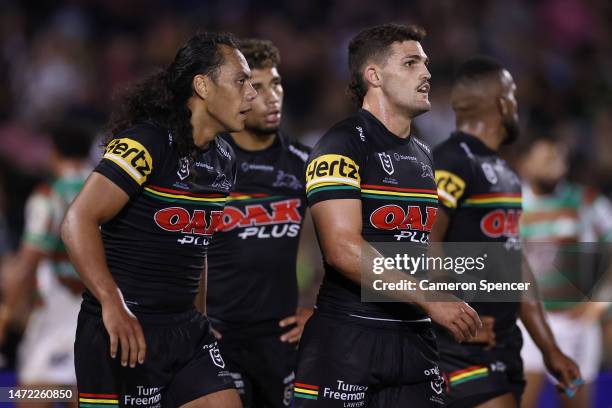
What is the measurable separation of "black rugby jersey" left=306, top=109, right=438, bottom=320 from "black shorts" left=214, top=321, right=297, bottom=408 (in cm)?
116

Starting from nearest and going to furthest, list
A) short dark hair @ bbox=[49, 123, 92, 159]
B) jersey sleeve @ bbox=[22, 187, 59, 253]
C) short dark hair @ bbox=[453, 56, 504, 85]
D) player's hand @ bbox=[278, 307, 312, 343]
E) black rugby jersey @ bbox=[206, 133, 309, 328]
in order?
1. player's hand @ bbox=[278, 307, 312, 343]
2. black rugby jersey @ bbox=[206, 133, 309, 328]
3. short dark hair @ bbox=[453, 56, 504, 85]
4. jersey sleeve @ bbox=[22, 187, 59, 253]
5. short dark hair @ bbox=[49, 123, 92, 159]

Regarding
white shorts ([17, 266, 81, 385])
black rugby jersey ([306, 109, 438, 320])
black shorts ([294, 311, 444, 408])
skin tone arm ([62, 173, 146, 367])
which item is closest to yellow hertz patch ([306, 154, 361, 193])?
black rugby jersey ([306, 109, 438, 320])

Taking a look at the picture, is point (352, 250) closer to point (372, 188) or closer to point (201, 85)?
point (372, 188)

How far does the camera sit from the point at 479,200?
6.00m

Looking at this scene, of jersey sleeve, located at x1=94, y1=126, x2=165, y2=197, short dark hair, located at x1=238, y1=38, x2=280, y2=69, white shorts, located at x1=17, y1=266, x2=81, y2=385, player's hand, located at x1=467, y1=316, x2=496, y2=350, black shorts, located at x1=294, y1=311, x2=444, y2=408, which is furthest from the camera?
white shorts, located at x1=17, y1=266, x2=81, y2=385

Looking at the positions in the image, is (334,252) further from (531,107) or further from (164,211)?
(531,107)

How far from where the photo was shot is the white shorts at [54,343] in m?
8.45

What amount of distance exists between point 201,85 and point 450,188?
168 cm

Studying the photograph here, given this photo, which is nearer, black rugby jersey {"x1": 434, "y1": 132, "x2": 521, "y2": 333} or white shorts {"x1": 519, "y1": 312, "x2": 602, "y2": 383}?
black rugby jersey {"x1": 434, "y1": 132, "x2": 521, "y2": 333}

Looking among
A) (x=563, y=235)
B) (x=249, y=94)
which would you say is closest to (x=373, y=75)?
(x=249, y=94)

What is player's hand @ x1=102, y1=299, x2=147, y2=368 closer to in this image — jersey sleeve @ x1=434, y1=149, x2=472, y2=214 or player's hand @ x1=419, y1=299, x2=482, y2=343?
player's hand @ x1=419, y1=299, x2=482, y2=343

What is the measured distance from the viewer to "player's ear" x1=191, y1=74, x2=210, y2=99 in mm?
5250

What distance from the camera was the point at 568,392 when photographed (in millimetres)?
6184

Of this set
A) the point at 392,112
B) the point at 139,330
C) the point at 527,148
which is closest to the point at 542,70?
the point at 527,148
